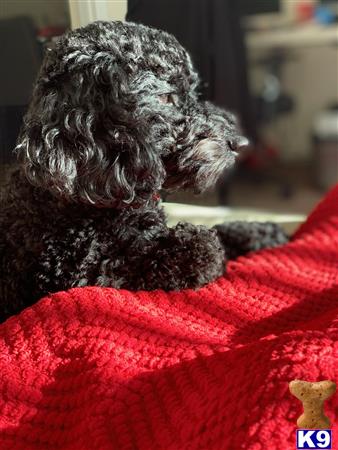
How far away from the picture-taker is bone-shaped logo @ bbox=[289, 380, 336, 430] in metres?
0.87

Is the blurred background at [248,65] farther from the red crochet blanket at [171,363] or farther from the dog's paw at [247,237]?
the red crochet blanket at [171,363]

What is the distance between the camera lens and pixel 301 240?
1.65 meters

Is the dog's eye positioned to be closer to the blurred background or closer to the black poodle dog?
the black poodle dog

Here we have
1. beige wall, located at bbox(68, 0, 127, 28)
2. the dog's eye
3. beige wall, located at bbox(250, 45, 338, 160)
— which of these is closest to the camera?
the dog's eye

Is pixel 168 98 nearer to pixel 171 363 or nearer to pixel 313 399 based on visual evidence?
pixel 171 363

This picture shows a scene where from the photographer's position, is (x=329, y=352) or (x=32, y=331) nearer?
→ (x=329, y=352)

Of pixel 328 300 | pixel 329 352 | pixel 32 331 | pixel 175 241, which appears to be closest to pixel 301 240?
pixel 328 300

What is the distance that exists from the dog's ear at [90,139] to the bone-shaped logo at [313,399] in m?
0.52

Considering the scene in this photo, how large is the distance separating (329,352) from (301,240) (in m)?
0.71

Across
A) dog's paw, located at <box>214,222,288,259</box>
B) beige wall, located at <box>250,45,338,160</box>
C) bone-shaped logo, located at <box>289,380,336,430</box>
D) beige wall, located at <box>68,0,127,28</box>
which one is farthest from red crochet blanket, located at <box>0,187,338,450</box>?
beige wall, located at <box>68,0,127,28</box>

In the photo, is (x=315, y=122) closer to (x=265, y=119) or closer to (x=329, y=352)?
(x=265, y=119)

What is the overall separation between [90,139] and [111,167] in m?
0.07

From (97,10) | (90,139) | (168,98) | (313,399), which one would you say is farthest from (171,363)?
(97,10)

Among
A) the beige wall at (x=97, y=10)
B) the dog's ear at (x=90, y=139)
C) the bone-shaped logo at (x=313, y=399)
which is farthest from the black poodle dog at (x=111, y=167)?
the bone-shaped logo at (x=313, y=399)
